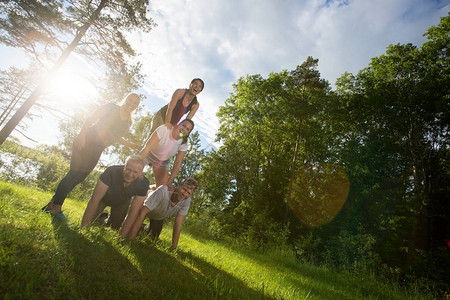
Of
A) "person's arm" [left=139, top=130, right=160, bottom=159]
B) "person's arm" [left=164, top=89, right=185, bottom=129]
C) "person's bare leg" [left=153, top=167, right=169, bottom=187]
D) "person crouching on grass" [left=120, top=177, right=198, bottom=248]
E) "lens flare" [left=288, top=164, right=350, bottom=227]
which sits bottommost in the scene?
"person crouching on grass" [left=120, top=177, right=198, bottom=248]

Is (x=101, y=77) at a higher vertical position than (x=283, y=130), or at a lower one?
lower

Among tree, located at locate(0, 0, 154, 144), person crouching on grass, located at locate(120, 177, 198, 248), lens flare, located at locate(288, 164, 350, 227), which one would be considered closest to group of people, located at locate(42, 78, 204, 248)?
person crouching on grass, located at locate(120, 177, 198, 248)

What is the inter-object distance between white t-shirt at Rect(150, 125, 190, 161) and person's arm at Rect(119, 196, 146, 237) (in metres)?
0.98

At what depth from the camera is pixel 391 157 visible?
17141 mm

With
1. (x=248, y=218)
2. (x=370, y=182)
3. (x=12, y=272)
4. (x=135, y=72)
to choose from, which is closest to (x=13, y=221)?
(x=12, y=272)

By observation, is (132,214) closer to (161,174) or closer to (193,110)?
(161,174)

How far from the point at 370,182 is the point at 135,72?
18421 millimetres

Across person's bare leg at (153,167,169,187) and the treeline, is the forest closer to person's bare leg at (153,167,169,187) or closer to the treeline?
the treeline

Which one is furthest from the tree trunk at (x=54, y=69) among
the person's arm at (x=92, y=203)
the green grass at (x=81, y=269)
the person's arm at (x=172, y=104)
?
the green grass at (x=81, y=269)

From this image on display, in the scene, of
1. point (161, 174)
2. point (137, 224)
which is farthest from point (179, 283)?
point (161, 174)

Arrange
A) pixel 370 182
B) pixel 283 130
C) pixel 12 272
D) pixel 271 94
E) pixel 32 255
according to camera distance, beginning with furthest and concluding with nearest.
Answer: pixel 271 94 < pixel 283 130 < pixel 370 182 < pixel 32 255 < pixel 12 272

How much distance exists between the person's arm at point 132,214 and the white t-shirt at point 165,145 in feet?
3.20

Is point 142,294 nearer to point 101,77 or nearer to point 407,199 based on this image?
point 101,77

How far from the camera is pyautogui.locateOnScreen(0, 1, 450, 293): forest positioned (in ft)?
40.6
